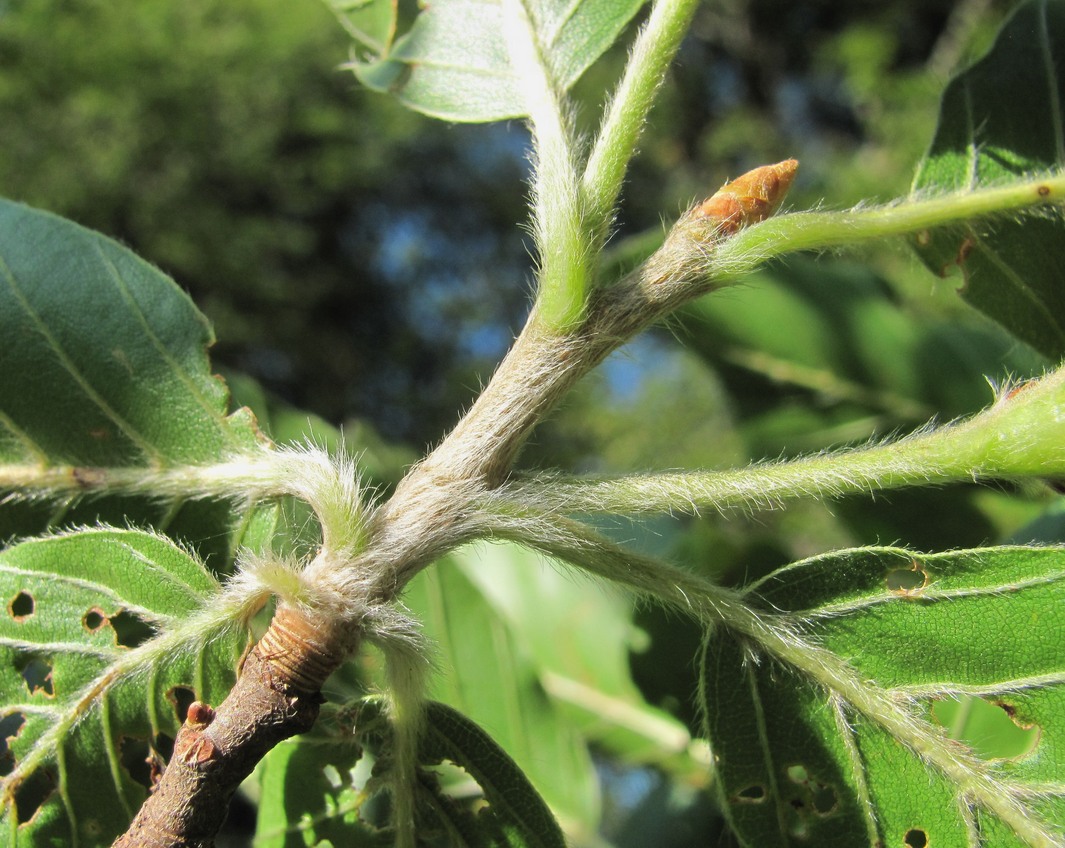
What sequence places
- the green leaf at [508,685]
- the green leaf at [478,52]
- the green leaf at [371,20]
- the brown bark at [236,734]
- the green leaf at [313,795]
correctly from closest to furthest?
the brown bark at [236,734] → the green leaf at [313,795] → the green leaf at [478,52] → the green leaf at [371,20] → the green leaf at [508,685]

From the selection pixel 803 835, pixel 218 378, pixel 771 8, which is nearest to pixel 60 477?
pixel 218 378

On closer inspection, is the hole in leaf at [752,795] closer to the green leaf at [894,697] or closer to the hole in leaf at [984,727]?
the green leaf at [894,697]

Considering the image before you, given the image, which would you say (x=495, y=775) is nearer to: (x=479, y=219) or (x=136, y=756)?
(x=136, y=756)

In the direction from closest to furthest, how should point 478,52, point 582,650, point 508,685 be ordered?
1. point 478,52
2. point 508,685
3. point 582,650

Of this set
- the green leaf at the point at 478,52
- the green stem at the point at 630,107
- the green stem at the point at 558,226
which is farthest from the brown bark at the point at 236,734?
the green leaf at the point at 478,52

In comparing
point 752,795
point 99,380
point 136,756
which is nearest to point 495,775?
point 752,795

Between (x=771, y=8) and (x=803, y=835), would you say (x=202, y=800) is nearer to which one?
(x=803, y=835)
